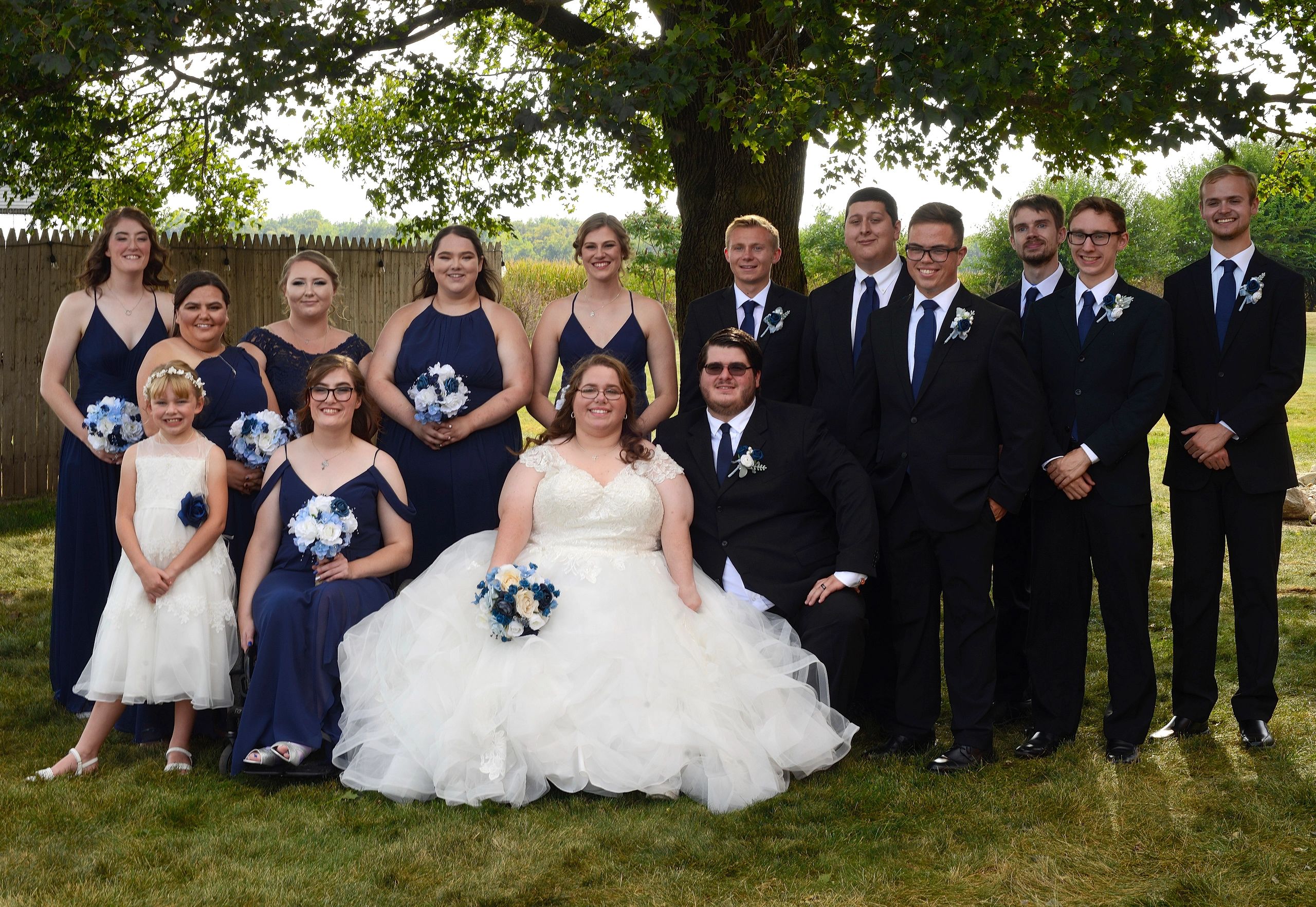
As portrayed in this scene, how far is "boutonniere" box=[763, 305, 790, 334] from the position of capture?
5.81 m

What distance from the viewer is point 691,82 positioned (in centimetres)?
705

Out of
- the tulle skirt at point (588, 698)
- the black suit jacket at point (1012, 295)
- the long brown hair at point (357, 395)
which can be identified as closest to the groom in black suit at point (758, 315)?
the black suit jacket at point (1012, 295)

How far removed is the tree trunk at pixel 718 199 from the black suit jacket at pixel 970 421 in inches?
164

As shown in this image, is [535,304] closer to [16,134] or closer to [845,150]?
[16,134]

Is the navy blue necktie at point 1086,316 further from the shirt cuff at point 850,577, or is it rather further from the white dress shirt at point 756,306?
the white dress shirt at point 756,306

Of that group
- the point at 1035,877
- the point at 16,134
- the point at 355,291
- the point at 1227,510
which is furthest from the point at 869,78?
the point at 355,291

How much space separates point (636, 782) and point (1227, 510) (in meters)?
2.84

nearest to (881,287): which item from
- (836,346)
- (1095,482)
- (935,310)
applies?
(836,346)

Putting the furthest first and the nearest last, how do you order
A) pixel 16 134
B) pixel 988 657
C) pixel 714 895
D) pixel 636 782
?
pixel 16 134 < pixel 988 657 < pixel 636 782 < pixel 714 895

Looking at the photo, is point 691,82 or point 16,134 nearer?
point 691,82

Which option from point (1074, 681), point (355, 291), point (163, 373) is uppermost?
point (355, 291)

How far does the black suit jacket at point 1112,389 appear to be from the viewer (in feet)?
16.0

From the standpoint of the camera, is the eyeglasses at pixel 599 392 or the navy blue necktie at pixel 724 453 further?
the navy blue necktie at pixel 724 453
